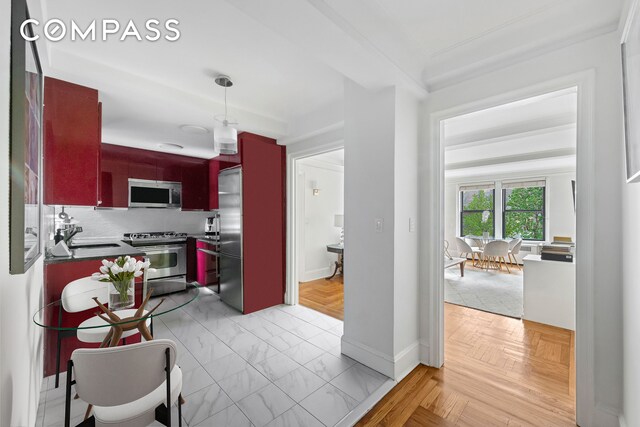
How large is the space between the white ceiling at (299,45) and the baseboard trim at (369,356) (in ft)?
7.14

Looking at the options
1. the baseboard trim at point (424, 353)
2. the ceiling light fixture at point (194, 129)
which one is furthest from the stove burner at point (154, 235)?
the baseboard trim at point (424, 353)

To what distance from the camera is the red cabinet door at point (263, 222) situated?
3.43 meters

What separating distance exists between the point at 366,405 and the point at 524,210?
303 inches

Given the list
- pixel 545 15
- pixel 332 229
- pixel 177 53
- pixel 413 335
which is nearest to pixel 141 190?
pixel 177 53

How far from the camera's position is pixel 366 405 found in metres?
1.80

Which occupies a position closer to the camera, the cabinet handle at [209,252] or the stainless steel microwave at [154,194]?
the cabinet handle at [209,252]

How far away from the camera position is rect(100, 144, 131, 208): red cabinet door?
4.11 m

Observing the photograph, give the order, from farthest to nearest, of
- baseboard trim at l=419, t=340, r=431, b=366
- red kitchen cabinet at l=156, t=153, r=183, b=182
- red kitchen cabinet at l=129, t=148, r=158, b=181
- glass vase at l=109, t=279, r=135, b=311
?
red kitchen cabinet at l=156, t=153, r=183, b=182 < red kitchen cabinet at l=129, t=148, r=158, b=181 < baseboard trim at l=419, t=340, r=431, b=366 < glass vase at l=109, t=279, r=135, b=311

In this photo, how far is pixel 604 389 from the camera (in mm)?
1566

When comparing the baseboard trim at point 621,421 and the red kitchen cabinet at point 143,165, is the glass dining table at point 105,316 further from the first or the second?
the red kitchen cabinet at point 143,165

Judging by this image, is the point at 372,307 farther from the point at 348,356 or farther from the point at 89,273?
the point at 89,273

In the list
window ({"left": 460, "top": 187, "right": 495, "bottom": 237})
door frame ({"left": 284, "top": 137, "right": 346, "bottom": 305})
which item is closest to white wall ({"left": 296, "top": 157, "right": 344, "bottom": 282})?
door frame ({"left": 284, "top": 137, "right": 346, "bottom": 305})

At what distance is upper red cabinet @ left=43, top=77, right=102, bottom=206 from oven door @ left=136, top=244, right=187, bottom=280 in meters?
2.13

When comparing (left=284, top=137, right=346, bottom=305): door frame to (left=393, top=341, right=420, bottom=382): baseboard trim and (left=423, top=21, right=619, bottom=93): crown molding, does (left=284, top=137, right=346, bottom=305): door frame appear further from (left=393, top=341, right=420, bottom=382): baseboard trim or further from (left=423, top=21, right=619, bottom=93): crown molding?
(left=423, top=21, right=619, bottom=93): crown molding
